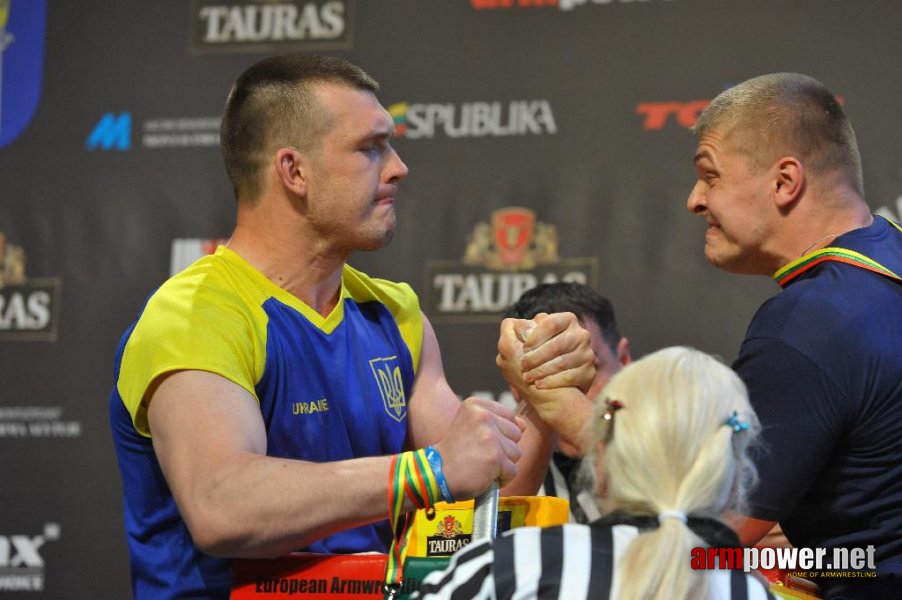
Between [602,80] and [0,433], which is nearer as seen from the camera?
[602,80]

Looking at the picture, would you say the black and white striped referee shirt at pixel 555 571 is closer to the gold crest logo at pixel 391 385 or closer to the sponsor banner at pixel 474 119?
the gold crest logo at pixel 391 385

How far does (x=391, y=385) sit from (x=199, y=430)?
56 centimetres

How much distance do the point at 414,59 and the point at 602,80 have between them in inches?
25.0

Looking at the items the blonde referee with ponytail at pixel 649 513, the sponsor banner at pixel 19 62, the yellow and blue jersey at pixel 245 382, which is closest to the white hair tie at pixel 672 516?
the blonde referee with ponytail at pixel 649 513

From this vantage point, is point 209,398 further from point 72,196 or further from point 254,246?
point 72,196

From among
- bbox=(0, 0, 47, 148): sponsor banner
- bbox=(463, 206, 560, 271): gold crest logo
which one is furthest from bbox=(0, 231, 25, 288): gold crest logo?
bbox=(463, 206, 560, 271): gold crest logo

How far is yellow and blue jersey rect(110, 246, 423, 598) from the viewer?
199 centimetres

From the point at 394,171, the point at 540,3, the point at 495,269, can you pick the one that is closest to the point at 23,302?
the point at 495,269

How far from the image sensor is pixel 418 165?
3.83 meters

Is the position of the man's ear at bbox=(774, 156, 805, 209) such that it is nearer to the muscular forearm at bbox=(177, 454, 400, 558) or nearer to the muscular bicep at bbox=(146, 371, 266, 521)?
the muscular forearm at bbox=(177, 454, 400, 558)

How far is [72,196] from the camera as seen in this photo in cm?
405

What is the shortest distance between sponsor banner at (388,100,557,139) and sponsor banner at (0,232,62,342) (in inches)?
52.7

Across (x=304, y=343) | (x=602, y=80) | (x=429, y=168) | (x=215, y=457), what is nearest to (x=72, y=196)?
Answer: (x=429, y=168)

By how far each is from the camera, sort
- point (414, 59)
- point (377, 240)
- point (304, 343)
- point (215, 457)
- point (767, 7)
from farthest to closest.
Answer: point (414, 59) → point (767, 7) → point (377, 240) → point (304, 343) → point (215, 457)
